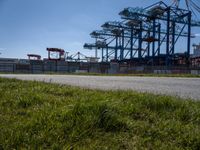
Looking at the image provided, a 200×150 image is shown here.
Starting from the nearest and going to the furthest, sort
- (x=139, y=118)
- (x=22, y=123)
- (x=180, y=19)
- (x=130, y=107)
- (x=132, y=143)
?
(x=132, y=143) < (x=22, y=123) < (x=139, y=118) < (x=130, y=107) < (x=180, y=19)

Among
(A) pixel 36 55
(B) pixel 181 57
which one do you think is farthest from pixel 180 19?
(A) pixel 36 55

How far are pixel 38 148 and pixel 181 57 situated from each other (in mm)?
55749

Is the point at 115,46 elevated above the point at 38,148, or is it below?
above

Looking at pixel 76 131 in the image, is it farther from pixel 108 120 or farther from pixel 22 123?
pixel 22 123

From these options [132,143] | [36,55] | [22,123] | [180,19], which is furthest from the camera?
[36,55]

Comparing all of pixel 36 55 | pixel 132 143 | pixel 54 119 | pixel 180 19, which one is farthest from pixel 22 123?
pixel 36 55

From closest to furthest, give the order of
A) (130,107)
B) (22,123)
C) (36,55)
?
(22,123), (130,107), (36,55)

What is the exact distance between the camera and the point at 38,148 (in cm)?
242

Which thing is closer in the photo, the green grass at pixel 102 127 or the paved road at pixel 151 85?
the green grass at pixel 102 127

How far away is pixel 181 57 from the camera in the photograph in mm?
55344

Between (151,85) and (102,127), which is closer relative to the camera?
(102,127)

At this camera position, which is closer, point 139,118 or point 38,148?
point 38,148

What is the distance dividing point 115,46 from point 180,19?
2441cm

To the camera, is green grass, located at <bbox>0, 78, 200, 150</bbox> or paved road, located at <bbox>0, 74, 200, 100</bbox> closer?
green grass, located at <bbox>0, 78, 200, 150</bbox>
